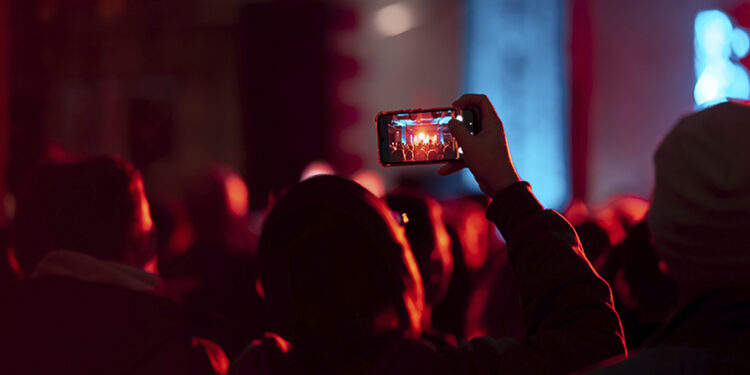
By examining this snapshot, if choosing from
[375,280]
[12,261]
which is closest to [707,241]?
[375,280]

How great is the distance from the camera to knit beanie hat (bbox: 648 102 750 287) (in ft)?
2.59

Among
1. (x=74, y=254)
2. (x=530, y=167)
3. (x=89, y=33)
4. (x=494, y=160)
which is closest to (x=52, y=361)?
(x=74, y=254)

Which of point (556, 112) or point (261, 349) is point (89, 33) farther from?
point (261, 349)

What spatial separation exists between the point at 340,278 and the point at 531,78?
27.3 feet

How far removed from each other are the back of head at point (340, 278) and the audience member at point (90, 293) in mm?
340

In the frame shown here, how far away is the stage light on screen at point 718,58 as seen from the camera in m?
8.65

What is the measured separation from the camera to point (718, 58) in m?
8.98

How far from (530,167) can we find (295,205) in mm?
8064

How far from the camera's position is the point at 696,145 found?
82cm

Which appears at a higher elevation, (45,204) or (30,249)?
(45,204)

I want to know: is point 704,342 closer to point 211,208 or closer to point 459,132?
point 459,132

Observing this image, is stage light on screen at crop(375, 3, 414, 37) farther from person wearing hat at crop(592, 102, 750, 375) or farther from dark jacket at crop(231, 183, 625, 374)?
person wearing hat at crop(592, 102, 750, 375)

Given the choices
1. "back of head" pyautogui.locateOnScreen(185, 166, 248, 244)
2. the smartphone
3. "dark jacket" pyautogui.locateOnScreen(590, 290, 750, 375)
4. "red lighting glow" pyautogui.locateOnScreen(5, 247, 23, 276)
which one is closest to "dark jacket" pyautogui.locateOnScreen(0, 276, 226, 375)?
the smartphone

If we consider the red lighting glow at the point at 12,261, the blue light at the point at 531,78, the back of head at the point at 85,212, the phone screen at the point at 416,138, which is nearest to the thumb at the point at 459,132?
the phone screen at the point at 416,138
